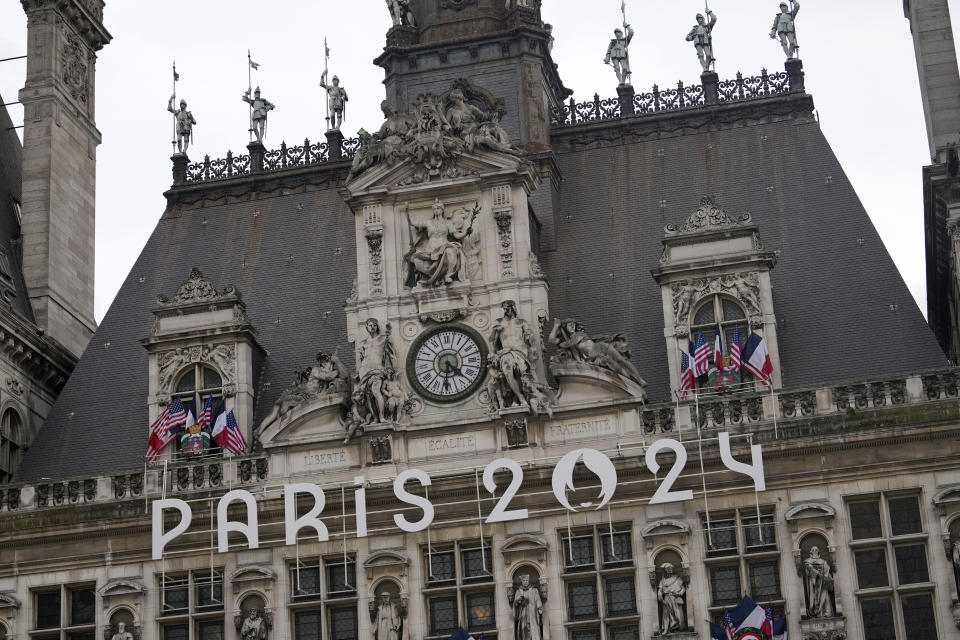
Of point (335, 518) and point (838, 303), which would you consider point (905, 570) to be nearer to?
point (838, 303)

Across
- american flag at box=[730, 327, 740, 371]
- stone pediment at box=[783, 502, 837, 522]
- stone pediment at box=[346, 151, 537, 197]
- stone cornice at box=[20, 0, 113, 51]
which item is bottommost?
stone pediment at box=[783, 502, 837, 522]

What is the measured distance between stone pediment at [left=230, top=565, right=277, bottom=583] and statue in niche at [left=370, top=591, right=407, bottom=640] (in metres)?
2.47

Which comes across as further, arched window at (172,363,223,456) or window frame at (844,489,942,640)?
arched window at (172,363,223,456)

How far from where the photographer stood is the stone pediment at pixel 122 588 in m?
42.3

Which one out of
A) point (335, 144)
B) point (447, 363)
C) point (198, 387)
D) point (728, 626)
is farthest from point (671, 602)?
point (335, 144)

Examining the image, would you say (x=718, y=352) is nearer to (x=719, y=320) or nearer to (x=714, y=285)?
(x=719, y=320)

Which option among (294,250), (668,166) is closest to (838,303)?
(668,166)

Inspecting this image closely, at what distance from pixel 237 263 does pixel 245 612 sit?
1091 cm

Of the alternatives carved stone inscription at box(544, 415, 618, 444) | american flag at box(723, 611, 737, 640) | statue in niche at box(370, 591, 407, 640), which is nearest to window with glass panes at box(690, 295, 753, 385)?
carved stone inscription at box(544, 415, 618, 444)

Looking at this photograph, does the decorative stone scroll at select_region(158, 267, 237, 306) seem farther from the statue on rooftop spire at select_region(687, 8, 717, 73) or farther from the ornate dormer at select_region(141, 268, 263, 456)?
the statue on rooftop spire at select_region(687, 8, 717, 73)

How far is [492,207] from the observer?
1730 inches

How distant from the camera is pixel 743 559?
39781mm

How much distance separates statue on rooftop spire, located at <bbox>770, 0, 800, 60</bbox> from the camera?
162ft

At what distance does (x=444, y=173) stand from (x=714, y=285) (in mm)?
6686
